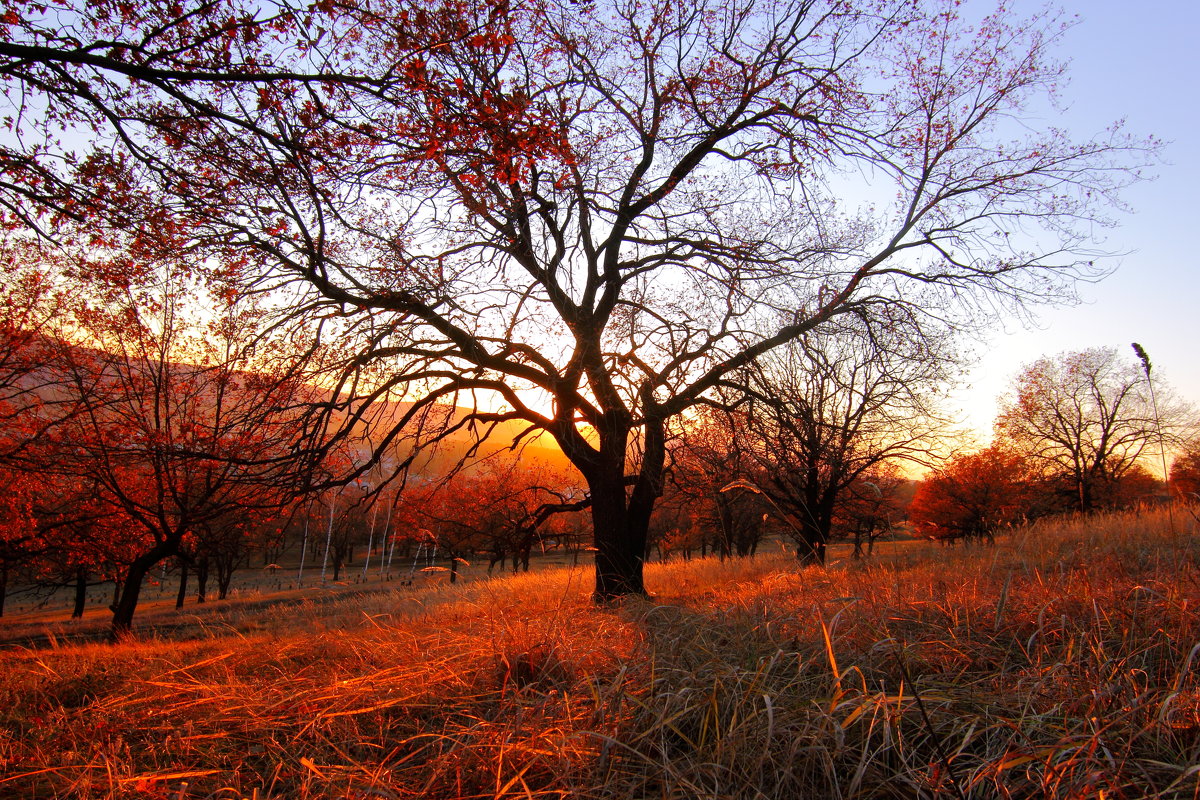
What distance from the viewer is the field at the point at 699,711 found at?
6.17ft

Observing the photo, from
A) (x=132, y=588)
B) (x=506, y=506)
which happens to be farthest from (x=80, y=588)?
(x=506, y=506)

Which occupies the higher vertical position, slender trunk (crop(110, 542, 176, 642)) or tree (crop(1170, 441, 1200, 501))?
tree (crop(1170, 441, 1200, 501))

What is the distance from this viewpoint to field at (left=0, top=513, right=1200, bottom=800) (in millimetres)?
1882

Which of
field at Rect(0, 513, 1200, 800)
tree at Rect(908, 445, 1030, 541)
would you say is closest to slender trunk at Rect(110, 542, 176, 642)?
field at Rect(0, 513, 1200, 800)

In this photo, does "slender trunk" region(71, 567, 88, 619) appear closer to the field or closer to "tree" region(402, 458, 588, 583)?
"tree" region(402, 458, 588, 583)

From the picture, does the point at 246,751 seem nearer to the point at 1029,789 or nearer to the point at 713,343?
the point at 1029,789

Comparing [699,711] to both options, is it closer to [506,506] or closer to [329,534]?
[506,506]

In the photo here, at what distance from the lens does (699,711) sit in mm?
2434

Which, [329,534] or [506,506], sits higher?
[506,506]

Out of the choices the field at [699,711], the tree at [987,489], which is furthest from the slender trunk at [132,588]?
the tree at [987,489]

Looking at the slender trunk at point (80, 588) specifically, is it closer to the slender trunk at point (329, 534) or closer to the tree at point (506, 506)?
the slender trunk at point (329, 534)

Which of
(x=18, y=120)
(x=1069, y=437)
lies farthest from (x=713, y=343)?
(x=1069, y=437)

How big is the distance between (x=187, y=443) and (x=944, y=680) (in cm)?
849

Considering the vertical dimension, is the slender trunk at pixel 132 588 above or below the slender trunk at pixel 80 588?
above
